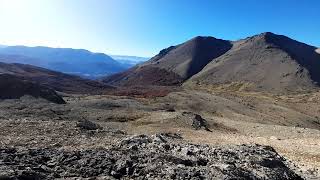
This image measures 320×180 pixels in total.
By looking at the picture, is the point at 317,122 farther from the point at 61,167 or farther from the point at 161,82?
the point at 161,82

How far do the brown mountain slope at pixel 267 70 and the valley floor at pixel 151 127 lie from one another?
220 feet

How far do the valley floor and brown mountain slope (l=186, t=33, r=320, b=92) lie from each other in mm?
66911

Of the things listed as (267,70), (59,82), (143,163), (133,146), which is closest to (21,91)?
(133,146)

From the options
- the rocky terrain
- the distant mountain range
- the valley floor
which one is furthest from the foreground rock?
the distant mountain range

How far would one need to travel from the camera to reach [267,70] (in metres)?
169

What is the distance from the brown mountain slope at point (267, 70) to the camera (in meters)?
151

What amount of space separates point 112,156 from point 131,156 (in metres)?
0.81

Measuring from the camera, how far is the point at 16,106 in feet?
160

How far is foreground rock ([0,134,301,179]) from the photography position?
666 inches

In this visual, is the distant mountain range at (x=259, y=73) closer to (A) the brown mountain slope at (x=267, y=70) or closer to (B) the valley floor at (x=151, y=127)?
(A) the brown mountain slope at (x=267, y=70)

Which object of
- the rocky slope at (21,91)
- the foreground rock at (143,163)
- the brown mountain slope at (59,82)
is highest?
the foreground rock at (143,163)

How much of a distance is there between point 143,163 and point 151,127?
22035 mm

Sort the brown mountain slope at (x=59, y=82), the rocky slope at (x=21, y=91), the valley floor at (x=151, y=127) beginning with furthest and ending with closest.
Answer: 1. the brown mountain slope at (x=59, y=82)
2. the rocky slope at (x=21, y=91)
3. the valley floor at (x=151, y=127)

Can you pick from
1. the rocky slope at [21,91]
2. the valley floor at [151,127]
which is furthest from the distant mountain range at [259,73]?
the rocky slope at [21,91]
